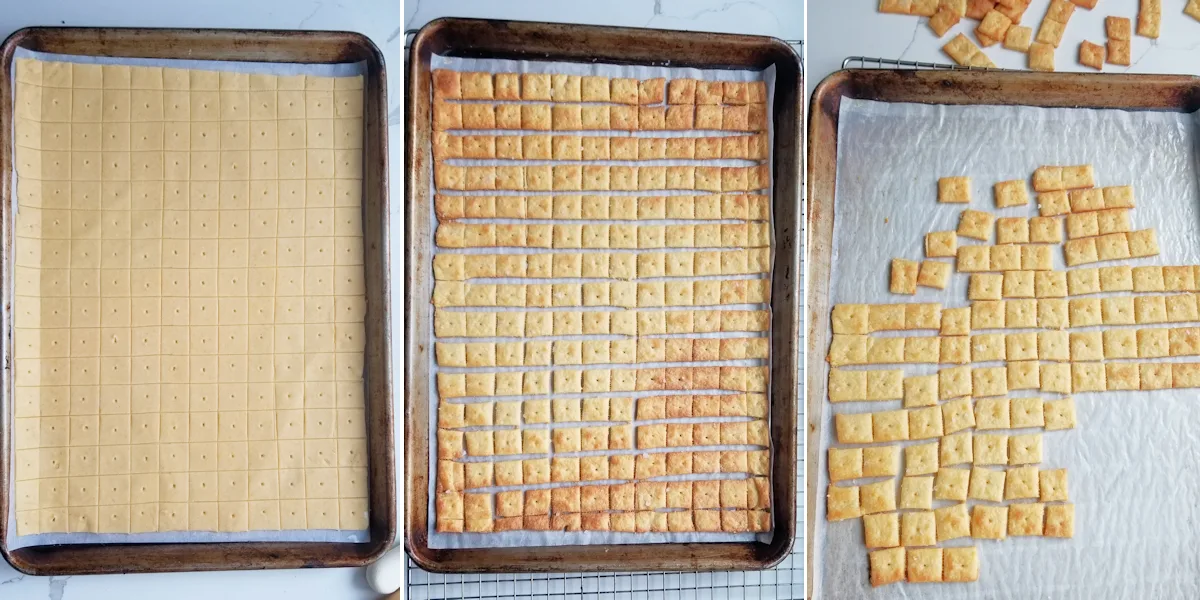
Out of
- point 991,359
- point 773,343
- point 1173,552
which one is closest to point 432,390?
point 773,343

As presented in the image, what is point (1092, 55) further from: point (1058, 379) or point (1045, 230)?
point (1058, 379)

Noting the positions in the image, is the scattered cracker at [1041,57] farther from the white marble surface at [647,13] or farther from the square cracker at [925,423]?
the square cracker at [925,423]

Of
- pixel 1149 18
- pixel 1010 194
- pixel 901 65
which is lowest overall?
pixel 1010 194

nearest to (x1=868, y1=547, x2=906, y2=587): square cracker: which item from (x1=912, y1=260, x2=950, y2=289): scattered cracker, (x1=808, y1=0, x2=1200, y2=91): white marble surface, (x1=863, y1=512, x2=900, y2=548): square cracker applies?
(x1=863, y1=512, x2=900, y2=548): square cracker

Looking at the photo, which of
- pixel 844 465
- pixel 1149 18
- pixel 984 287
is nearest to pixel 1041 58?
pixel 1149 18

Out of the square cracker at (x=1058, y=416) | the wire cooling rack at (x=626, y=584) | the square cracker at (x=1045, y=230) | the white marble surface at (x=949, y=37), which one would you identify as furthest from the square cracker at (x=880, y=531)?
the white marble surface at (x=949, y=37)

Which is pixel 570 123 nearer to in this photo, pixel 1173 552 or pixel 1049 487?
pixel 1049 487
